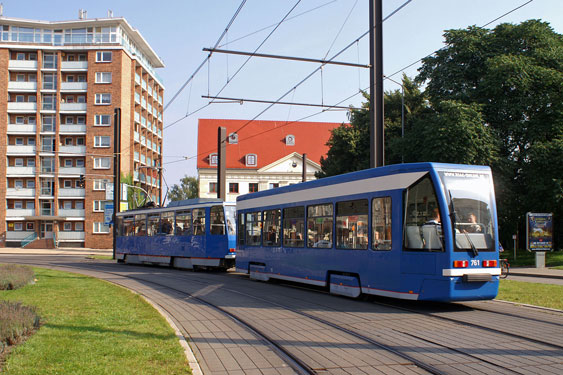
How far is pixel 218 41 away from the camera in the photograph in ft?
54.5

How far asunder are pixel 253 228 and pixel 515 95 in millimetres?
20431

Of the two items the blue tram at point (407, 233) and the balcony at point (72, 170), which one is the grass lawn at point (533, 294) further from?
the balcony at point (72, 170)

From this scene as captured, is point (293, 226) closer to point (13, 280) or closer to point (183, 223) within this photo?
point (13, 280)

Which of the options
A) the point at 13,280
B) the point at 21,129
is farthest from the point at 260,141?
the point at 13,280

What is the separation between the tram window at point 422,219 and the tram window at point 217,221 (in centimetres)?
1250

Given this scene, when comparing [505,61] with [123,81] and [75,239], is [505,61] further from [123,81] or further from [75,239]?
[75,239]

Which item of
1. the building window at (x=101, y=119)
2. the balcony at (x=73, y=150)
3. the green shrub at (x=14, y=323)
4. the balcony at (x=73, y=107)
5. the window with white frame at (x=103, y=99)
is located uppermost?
the window with white frame at (x=103, y=99)

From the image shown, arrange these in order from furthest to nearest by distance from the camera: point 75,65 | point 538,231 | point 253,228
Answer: point 75,65 < point 538,231 < point 253,228

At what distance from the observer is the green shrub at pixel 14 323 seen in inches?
309

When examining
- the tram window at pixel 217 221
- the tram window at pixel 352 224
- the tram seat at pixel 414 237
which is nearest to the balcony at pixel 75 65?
the tram window at pixel 217 221

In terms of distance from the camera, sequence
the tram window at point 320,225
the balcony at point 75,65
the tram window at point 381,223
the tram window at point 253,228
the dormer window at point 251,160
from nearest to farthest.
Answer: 1. the tram window at point 381,223
2. the tram window at point 320,225
3. the tram window at point 253,228
4. the balcony at point 75,65
5. the dormer window at point 251,160

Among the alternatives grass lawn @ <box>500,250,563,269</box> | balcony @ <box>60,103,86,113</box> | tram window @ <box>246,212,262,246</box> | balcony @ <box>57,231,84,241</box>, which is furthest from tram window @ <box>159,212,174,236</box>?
balcony @ <box>60,103,86,113</box>

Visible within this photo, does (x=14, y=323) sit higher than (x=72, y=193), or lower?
lower

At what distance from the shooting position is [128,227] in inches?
1259
